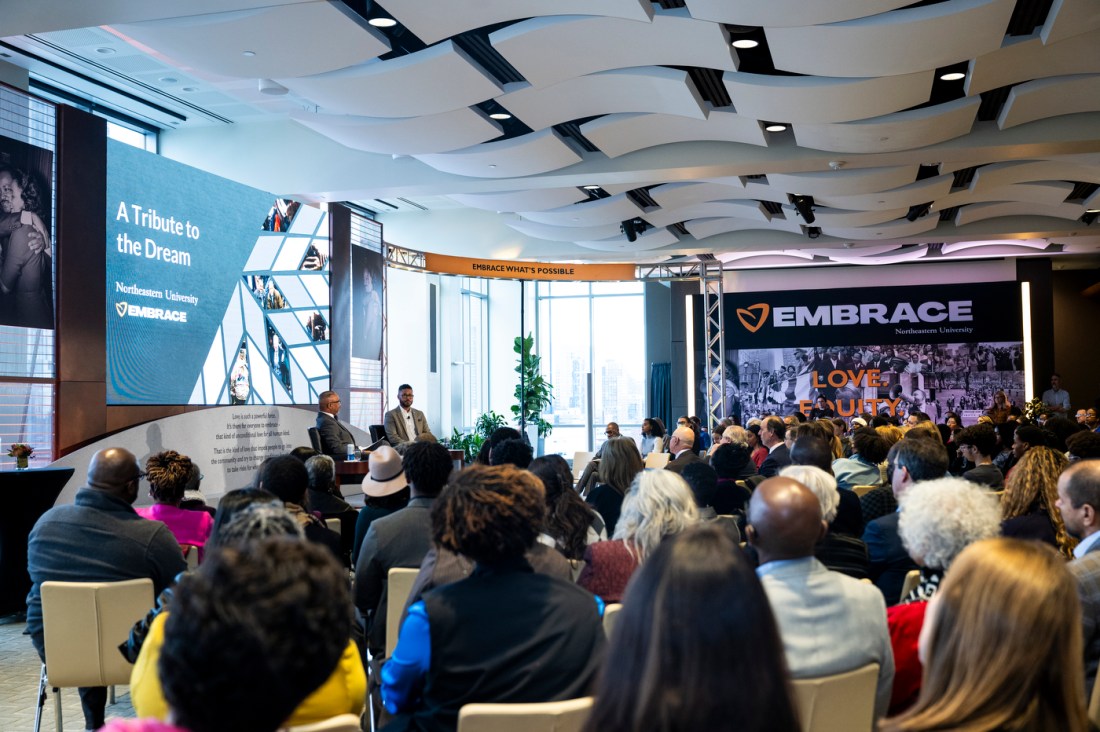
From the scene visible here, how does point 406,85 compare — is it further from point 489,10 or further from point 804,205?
point 804,205

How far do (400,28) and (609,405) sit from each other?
14280 millimetres

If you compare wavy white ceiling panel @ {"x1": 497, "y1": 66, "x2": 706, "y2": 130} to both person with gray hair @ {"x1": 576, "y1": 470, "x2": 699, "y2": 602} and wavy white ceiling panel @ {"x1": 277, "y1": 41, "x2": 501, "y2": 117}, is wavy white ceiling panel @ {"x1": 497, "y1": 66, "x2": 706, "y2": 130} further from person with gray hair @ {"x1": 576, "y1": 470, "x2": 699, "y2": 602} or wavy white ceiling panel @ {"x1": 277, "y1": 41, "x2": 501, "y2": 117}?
person with gray hair @ {"x1": 576, "y1": 470, "x2": 699, "y2": 602}

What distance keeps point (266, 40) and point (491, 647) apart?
5.81m

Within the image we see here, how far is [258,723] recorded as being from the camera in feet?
3.82

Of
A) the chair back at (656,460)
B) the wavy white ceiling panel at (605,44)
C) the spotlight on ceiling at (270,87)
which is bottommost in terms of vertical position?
the chair back at (656,460)

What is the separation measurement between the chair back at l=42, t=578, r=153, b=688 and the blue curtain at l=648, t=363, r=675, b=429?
16.4 m

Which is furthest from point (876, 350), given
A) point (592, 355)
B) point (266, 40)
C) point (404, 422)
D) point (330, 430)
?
point (266, 40)

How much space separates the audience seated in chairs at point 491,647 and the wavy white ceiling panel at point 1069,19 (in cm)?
601

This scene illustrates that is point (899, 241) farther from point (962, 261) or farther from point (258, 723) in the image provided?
point (258, 723)

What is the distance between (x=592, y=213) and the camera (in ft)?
43.0

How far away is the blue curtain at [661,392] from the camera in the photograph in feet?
63.8

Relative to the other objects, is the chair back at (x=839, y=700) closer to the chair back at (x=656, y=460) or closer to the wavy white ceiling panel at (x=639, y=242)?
the chair back at (x=656, y=460)

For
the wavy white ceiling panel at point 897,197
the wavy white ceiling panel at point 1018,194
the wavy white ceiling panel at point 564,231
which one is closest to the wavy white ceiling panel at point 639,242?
the wavy white ceiling panel at point 564,231

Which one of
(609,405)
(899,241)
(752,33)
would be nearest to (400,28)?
(752,33)
